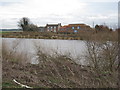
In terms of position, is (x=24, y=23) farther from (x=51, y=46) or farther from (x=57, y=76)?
(x=57, y=76)

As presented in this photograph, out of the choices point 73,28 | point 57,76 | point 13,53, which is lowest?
point 57,76

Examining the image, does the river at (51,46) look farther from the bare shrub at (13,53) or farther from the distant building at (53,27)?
the distant building at (53,27)

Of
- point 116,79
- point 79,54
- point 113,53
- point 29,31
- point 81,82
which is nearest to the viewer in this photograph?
point 116,79

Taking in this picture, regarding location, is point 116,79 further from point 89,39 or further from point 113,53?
point 89,39

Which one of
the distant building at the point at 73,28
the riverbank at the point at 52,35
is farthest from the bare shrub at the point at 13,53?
the distant building at the point at 73,28

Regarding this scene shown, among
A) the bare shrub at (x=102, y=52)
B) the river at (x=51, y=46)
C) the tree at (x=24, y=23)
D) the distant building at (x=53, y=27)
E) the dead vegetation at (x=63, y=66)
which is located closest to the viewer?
the dead vegetation at (x=63, y=66)

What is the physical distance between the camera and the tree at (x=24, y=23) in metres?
6.55

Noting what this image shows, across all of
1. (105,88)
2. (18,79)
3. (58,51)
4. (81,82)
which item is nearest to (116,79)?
(105,88)

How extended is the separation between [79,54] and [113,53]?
3.77ft

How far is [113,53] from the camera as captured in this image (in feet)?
16.3

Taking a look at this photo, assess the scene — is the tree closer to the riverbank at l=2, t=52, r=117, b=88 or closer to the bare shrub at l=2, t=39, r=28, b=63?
the bare shrub at l=2, t=39, r=28, b=63

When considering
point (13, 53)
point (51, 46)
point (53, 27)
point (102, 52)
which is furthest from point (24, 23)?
point (102, 52)

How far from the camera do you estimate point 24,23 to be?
265 inches

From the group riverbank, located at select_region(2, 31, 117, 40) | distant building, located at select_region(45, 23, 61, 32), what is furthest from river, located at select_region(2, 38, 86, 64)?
distant building, located at select_region(45, 23, 61, 32)
